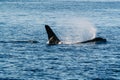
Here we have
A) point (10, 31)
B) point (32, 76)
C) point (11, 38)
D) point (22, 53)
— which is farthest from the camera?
point (10, 31)

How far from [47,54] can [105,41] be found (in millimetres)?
14791

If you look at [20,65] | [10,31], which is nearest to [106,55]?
[20,65]

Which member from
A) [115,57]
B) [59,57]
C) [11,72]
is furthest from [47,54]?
[11,72]

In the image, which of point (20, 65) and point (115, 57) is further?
point (115, 57)

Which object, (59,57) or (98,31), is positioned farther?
(98,31)

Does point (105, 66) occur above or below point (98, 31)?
above

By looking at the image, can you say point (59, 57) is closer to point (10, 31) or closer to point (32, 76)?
point (32, 76)

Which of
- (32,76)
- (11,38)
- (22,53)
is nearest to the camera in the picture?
(32,76)

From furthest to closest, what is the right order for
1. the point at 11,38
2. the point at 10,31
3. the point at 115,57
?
the point at 10,31, the point at 11,38, the point at 115,57

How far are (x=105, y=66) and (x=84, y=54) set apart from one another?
8.95 meters

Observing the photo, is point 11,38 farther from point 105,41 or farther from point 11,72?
point 11,72

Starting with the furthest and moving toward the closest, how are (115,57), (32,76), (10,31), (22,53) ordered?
1. (10,31)
2. (22,53)
3. (115,57)
4. (32,76)

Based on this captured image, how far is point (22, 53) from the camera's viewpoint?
6438 centimetres

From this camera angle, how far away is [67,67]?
53656mm
